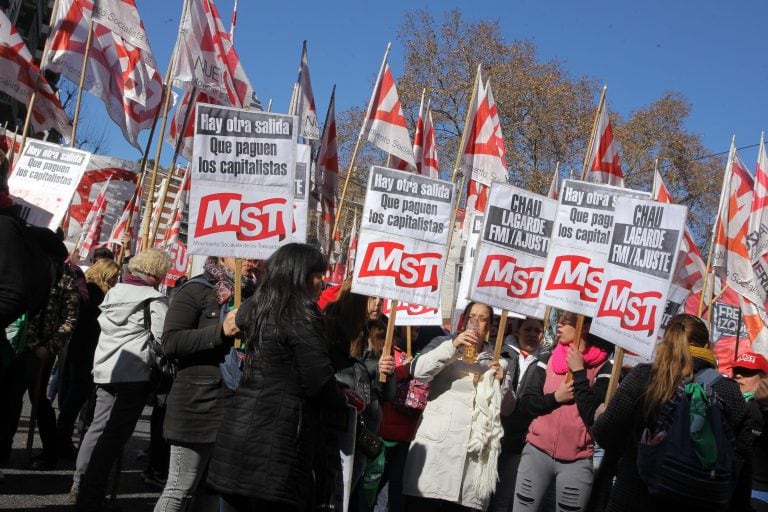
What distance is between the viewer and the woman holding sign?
6062 mm

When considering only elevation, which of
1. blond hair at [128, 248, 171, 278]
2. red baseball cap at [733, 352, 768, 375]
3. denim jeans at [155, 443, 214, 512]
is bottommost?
denim jeans at [155, 443, 214, 512]

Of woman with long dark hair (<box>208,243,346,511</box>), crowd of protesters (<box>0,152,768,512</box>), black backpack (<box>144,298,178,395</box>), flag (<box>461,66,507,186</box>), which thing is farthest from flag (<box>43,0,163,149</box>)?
woman with long dark hair (<box>208,243,346,511</box>)

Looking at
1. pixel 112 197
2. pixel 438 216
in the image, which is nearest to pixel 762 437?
pixel 438 216

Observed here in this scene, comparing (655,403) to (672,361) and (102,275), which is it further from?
(102,275)

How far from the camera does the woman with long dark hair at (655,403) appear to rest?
14.4 feet

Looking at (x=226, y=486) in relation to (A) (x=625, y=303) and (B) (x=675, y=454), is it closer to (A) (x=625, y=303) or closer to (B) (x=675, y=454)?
(B) (x=675, y=454)

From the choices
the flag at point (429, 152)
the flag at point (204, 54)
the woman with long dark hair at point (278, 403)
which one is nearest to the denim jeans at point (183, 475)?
the woman with long dark hair at point (278, 403)

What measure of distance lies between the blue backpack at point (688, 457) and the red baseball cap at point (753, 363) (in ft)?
6.83

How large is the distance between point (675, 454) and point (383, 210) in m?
3.32

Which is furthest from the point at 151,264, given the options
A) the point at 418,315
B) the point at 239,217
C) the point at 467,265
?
the point at 467,265

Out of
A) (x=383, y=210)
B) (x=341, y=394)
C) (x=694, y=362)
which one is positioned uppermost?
(x=383, y=210)

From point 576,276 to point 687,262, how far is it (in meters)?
8.66

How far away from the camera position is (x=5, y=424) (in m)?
7.22

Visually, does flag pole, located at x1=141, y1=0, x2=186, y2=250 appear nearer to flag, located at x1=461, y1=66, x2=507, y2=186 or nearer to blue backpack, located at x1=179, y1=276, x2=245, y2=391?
flag, located at x1=461, y1=66, x2=507, y2=186
